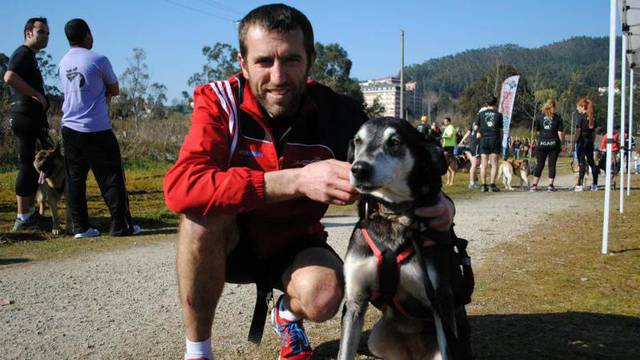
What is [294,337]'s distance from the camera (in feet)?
9.29

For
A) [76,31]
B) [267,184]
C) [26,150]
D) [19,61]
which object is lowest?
[267,184]

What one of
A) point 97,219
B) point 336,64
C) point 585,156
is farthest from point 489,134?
point 336,64

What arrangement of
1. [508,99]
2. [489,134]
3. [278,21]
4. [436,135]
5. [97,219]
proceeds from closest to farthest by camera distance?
[278,21] → [436,135] → [97,219] → [489,134] → [508,99]

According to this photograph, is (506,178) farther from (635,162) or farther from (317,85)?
(635,162)

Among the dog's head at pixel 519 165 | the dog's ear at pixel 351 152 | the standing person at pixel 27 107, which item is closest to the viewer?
the dog's ear at pixel 351 152

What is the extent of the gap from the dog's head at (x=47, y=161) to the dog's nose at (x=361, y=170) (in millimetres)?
5659

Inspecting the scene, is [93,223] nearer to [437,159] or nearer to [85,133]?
[85,133]

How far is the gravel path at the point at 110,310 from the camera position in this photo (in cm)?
301

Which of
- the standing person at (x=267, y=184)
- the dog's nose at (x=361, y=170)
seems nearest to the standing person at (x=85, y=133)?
the standing person at (x=267, y=184)

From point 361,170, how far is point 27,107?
5.73 metres

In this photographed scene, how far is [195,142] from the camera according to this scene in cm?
255

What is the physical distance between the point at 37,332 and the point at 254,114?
2027 millimetres

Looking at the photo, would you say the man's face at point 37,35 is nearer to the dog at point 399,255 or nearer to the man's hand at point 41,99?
the man's hand at point 41,99

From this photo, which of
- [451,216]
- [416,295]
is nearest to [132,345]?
[416,295]
